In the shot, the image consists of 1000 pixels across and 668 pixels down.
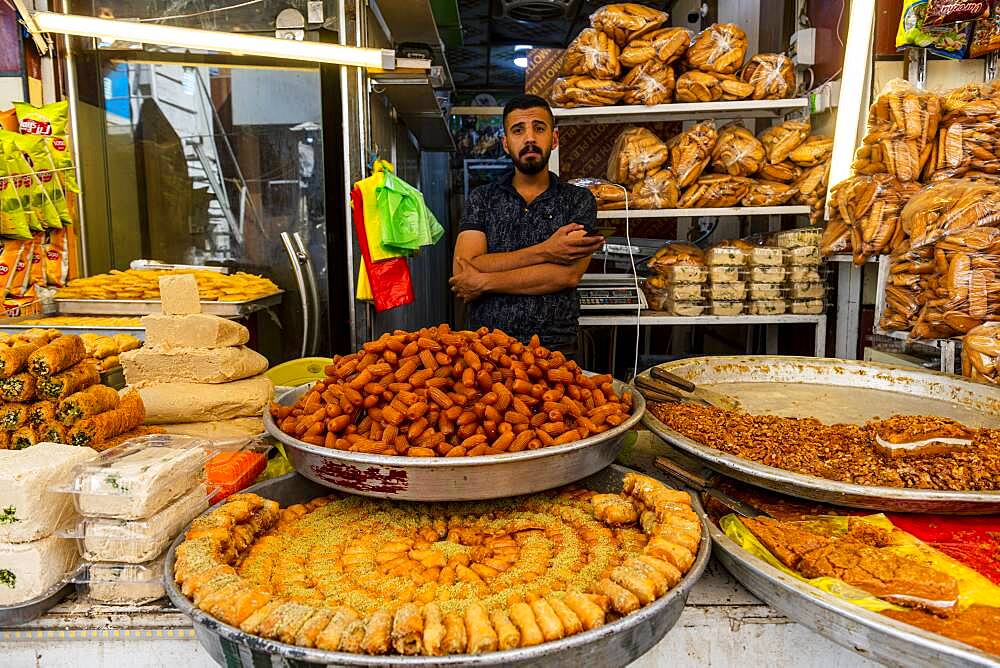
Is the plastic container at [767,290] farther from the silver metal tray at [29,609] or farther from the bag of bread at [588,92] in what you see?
the silver metal tray at [29,609]

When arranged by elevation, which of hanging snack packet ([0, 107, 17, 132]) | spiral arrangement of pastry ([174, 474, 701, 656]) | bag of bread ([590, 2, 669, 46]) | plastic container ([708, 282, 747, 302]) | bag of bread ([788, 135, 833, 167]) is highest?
bag of bread ([590, 2, 669, 46])

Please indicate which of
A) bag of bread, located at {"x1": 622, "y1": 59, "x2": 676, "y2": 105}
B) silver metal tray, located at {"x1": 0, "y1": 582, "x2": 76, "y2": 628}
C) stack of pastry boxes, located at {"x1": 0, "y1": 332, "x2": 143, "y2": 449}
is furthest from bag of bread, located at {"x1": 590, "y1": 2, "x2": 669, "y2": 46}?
silver metal tray, located at {"x1": 0, "y1": 582, "x2": 76, "y2": 628}

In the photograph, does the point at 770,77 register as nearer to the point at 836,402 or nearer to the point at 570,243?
the point at 570,243

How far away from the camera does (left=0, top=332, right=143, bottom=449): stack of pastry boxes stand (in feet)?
4.06

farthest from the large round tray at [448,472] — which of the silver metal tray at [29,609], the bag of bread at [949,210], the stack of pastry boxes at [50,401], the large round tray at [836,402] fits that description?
the bag of bread at [949,210]

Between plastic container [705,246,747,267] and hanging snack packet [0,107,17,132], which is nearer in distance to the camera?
hanging snack packet [0,107,17,132]

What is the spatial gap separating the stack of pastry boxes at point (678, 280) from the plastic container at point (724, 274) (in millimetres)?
40

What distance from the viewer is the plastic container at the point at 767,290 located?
3357mm

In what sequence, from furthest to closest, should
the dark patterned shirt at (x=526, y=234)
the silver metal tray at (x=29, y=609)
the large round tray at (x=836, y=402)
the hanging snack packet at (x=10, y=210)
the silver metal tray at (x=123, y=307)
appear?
the silver metal tray at (x=123, y=307) < the hanging snack packet at (x=10, y=210) < the dark patterned shirt at (x=526, y=234) < the large round tray at (x=836, y=402) < the silver metal tray at (x=29, y=609)

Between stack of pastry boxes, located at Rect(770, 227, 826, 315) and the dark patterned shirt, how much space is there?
1.36 m

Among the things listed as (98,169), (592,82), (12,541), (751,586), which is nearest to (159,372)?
(12,541)

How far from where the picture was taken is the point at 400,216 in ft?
11.3

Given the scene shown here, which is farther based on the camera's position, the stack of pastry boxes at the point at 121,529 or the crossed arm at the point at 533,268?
the crossed arm at the point at 533,268

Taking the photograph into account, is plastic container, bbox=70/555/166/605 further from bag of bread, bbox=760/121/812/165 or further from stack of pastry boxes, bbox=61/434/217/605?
bag of bread, bbox=760/121/812/165
